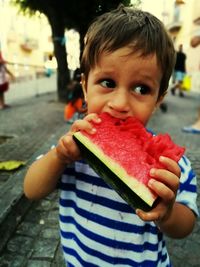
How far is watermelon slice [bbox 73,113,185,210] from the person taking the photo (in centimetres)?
130

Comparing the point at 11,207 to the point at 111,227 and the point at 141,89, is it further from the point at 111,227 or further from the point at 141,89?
the point at 141,89

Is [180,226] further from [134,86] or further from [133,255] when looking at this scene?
[134,86]

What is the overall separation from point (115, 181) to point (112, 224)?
313mm

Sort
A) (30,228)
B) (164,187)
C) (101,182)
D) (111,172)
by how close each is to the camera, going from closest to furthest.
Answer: (164,187)
(111,172)
(101,182)
(30,228)

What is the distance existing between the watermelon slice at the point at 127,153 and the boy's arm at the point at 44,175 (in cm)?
19

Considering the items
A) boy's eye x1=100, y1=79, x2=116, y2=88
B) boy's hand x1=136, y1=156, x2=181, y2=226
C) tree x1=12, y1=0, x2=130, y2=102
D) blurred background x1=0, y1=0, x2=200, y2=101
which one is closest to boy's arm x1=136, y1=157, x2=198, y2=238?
boy's hand x1=136, y1=156, x2=181, y2=226

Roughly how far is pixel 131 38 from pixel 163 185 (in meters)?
0.67

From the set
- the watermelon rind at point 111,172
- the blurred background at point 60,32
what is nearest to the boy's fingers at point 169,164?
the watermelon rind at point 111,172

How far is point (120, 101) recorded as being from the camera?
56.7 inches

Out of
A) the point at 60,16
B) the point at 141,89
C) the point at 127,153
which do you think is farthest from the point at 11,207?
the point at 60,16

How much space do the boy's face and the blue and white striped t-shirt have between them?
13.5 inches

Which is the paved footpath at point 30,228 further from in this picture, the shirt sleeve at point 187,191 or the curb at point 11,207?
the shirt sleeve at point 187,191

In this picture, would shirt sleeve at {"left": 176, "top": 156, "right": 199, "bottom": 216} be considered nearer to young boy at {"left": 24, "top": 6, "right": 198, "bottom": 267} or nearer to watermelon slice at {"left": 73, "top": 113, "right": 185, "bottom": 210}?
young boy at {"left": 24, "top": 6, "right": 198, "bottom": 267}

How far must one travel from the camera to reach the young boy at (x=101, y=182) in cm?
147
